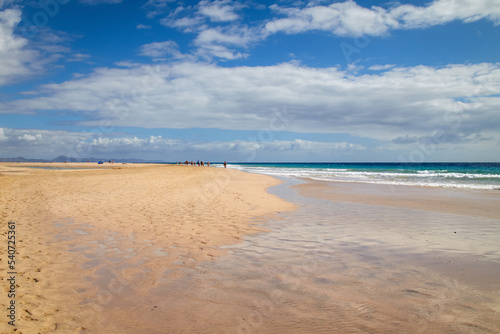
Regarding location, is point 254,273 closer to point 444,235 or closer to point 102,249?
point 102,249

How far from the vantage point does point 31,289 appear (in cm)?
464

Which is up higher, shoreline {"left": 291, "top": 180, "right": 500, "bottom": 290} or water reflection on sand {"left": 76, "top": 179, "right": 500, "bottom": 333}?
shoreline {"left": 291, "top": 180, "right": 500, "bottom": 290}

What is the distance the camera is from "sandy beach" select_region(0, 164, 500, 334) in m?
3.87

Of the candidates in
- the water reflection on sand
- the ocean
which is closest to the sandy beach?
the water reflection on sand

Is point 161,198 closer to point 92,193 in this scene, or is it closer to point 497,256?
point 92,193

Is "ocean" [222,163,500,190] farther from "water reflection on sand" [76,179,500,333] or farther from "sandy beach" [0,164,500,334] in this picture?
"water reflection on sand" [76,179,500,333]

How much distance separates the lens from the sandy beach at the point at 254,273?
12.7 ft

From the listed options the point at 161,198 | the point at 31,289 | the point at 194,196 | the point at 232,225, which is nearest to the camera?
the point at 31,289

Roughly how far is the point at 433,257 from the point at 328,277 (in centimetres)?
282

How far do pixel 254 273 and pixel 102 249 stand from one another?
3.85 meters

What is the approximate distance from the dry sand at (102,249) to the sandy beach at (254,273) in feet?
0.09

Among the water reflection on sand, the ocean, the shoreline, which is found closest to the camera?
the water reflection on sand

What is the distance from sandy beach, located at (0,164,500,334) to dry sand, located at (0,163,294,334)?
3 cm

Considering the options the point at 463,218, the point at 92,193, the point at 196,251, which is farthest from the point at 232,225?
the point at 92,193
